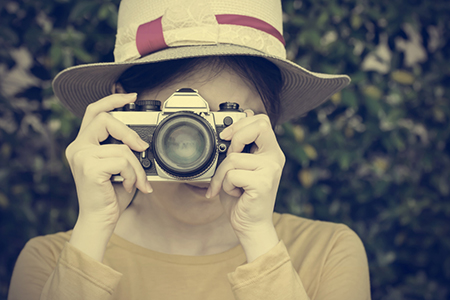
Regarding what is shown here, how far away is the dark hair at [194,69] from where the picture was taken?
1062mm

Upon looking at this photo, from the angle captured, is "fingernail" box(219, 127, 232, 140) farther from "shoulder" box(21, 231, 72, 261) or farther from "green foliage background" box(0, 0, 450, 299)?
"green foliage background" box(0, 0, 450, 299)

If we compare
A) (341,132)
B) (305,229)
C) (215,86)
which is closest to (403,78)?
(341,132)

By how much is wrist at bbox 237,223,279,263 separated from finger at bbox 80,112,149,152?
Result: 12.5 inches

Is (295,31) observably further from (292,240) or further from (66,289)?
(66,289)

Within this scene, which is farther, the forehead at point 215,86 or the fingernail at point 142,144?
the forehead at point 215,86

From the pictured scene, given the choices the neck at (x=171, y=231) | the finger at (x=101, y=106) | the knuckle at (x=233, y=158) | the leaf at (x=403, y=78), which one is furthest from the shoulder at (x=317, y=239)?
the leaf at (x=403, y=78)

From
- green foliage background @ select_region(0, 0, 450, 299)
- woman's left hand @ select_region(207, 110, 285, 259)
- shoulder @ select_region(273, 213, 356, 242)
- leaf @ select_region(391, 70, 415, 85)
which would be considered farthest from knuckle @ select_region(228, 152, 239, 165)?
leaf @ select_region(391, 70, 415, 85)

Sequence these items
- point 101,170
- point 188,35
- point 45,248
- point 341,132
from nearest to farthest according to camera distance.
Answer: point 101,170 < point 188,35 < point 45,248 < point 341,132

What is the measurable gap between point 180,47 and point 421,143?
4.40 ft

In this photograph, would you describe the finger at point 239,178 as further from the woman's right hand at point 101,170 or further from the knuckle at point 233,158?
the woman's right hand at point 101,170

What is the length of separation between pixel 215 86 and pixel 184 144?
201 millimetres

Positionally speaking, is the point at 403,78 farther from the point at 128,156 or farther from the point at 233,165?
the point at 128,156

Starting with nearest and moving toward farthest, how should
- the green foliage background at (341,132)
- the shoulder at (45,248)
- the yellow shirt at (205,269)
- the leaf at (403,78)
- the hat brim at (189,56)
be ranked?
the yellow shirt at (205,269)
the hat brim at (189,56)
the shoulder at (45,248)
the green foliage background at (341,132)
the leaf at (403,78)

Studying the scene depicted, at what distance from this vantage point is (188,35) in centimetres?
101
